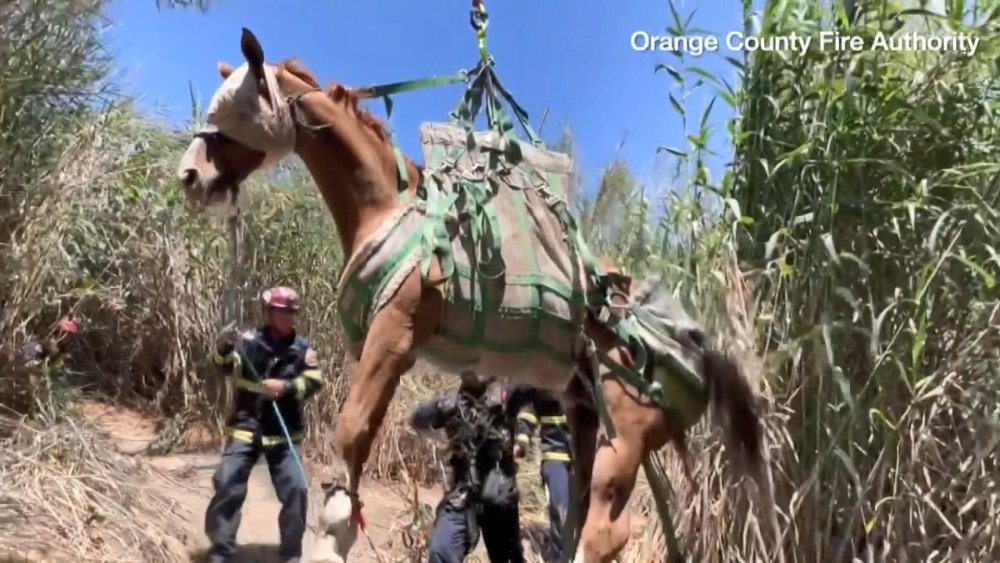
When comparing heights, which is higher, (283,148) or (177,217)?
(177,217)

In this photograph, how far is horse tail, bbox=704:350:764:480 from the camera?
2110 mm

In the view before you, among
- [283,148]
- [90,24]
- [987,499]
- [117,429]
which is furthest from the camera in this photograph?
[117,429]

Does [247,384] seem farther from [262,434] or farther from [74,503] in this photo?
[74,503]

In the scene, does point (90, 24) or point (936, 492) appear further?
point (90, 24)

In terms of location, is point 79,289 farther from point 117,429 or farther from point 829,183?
point 829,183

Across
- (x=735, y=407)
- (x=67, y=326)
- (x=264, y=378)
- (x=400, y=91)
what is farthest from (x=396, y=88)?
(x=67, y=326)

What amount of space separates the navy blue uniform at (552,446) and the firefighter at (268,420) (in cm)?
77

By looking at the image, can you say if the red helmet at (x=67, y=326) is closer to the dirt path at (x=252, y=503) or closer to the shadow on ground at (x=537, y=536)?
the dirt path at (x=252, y=503)

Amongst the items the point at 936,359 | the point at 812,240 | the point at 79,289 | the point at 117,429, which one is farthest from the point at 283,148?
the point at 117,429

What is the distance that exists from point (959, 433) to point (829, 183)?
665mm

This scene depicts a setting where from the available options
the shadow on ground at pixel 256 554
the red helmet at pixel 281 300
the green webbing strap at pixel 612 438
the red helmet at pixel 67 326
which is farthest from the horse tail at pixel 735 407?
the red helmet at pixel 67 326

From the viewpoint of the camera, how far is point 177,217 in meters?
5.66

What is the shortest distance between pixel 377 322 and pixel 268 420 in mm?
2043

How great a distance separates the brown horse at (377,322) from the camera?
1.64 metres
